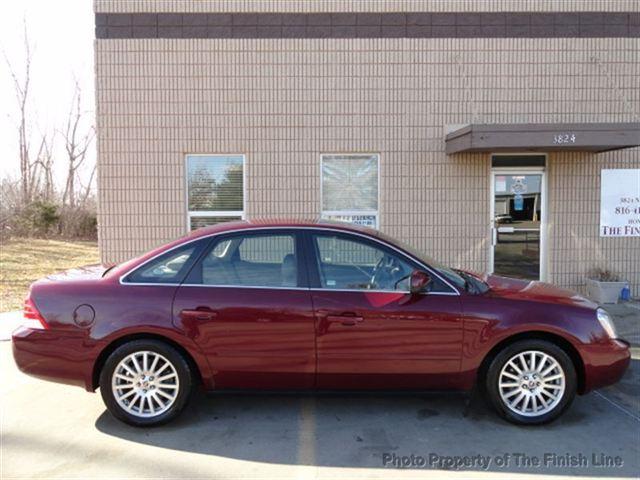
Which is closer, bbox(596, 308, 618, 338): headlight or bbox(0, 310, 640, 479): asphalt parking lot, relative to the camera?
bbox(0, 310, 640, 479): asphalt parking lot

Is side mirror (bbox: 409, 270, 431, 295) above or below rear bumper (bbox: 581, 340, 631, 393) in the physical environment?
above

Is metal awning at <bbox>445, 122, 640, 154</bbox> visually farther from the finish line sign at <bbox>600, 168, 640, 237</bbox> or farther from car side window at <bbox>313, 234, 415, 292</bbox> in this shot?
car side window at <bbox>313, 234, 415, 292</bbox>

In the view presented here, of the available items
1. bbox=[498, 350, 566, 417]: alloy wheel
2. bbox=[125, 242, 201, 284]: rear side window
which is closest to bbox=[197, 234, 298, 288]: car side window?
bbox=[125, 242, 201, 284]: rear side window

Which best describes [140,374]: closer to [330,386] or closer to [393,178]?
[330,386]

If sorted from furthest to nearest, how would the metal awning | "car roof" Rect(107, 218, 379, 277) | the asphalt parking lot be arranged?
the metal awning → "car roof" Rect(107, 218, 379, 277) → the asphalt parking lot

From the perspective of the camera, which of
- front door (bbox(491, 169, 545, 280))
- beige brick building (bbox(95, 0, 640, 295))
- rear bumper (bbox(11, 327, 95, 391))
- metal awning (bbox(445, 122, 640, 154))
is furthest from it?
front door (bbox(491, 169, 545, 280))

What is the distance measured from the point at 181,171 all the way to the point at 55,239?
1626 cm

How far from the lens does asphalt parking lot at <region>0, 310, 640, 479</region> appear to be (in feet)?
11.6

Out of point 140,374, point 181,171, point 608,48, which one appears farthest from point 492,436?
point 608,48

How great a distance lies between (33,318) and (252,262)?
1.71 meters

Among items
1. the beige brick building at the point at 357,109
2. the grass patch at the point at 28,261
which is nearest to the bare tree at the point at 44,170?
the grass patch at the point at 28,261

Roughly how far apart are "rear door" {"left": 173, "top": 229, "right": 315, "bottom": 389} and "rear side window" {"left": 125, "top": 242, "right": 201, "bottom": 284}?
0.08 metres

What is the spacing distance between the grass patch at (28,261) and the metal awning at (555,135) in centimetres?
760

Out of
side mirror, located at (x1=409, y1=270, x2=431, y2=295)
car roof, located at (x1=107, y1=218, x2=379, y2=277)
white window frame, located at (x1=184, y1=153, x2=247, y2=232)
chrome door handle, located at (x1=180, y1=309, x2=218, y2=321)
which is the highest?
white window frame, located at (x1=184, y1=153, x2=247, y2=232)
